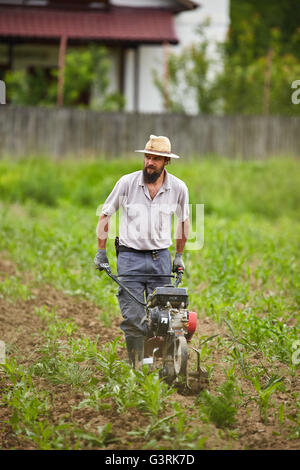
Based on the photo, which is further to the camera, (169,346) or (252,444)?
(169,346)

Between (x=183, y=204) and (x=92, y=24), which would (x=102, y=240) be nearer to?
(x=183, y=204)

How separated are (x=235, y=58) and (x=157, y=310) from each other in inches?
718

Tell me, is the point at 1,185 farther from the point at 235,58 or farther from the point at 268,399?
the point at 268,399

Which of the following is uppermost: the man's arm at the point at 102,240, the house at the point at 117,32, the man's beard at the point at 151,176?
the house at the point at 117,32

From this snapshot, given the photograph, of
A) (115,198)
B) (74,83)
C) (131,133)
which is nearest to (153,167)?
(115,198)

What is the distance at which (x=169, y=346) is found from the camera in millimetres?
5621

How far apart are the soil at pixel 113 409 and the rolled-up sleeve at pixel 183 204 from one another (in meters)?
1.23

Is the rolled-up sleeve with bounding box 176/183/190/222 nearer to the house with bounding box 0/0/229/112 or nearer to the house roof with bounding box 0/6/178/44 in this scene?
the house with bounding box 0/0/229/112

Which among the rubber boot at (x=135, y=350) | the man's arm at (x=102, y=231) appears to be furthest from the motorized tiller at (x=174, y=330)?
the man's arm at (x=102, y=231)

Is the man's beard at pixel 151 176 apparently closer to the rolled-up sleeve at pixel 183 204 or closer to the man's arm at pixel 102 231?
the rolled-up sleeve at pixel 183 204

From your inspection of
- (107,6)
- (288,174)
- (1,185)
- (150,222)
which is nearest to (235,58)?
(107,6)

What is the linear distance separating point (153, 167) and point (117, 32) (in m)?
17.5

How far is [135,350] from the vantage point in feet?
19.8

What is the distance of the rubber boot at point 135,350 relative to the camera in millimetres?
5994
